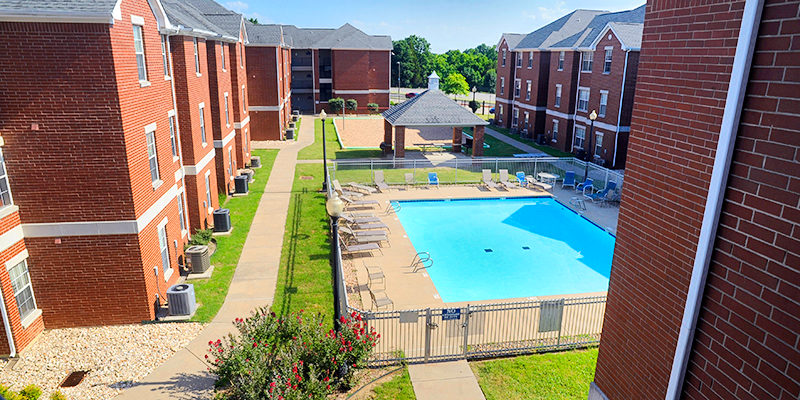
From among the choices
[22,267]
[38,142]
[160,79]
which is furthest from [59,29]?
[22,267]

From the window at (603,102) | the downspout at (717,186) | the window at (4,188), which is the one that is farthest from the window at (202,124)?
the window at (603,102)

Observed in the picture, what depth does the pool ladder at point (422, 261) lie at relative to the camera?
17828 millimetres

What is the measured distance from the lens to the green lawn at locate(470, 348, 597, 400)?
10.5 metres

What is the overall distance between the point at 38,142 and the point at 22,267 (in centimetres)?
323

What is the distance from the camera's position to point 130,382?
1076 cm

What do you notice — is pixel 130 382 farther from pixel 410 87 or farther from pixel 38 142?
pixel 410 87

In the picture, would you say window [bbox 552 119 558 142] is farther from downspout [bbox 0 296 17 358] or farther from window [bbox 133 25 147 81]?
downspout [bbox 0 296 17 358]

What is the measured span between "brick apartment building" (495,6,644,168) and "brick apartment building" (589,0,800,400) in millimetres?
24934

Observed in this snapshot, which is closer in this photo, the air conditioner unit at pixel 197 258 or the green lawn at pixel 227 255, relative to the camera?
the green lawn at pixel 227 255

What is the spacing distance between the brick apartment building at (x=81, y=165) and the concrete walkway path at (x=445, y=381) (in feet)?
25.4

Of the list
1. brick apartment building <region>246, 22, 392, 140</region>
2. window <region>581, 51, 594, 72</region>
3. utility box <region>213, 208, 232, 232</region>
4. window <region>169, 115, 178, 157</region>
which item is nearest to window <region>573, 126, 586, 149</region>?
window <region>581, 51, 594, 72</region>

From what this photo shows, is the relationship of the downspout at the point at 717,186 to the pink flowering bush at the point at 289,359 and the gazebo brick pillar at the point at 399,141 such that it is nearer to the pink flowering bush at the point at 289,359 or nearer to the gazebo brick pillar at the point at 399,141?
the pink flowering bush at the point at 289,359

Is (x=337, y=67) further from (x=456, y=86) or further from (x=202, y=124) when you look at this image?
(x=202, y=124)

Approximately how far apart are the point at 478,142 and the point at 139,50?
84.9ft
